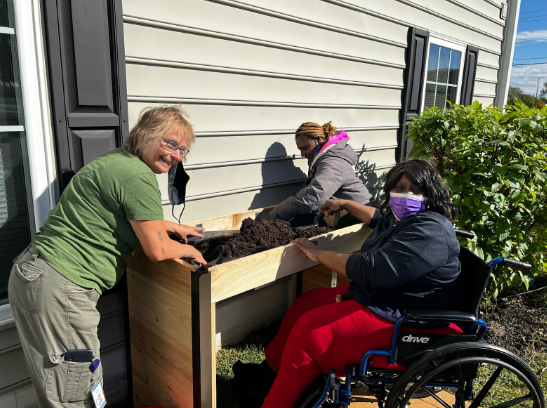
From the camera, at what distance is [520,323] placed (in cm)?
363

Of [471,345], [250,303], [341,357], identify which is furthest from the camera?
[250,303]

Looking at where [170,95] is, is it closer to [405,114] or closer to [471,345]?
[471,345]

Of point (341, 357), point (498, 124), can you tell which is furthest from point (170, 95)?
point (498, 124)

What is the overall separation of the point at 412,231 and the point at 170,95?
1.68 m

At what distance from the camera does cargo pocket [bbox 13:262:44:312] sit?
171 cm

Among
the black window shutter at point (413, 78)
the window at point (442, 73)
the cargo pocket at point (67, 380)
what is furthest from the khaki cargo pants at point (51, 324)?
the window at point (442, 73)

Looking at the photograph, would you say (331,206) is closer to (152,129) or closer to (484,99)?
(152,129)

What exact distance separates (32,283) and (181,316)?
2.16ft

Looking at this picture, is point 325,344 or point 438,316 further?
point 325,344

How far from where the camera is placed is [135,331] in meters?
2.41

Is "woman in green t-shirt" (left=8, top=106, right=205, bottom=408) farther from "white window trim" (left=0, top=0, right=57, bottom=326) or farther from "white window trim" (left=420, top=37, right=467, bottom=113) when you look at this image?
"white window trim" (left=420, top=37, right=467, bottom=113)

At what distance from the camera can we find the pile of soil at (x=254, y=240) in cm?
225

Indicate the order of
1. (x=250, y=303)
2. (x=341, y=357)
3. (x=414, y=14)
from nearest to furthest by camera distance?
1. (x=341, y=357)
2. (x=250, y=303)
3. (x=414, y=14)

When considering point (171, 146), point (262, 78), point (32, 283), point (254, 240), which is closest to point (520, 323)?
point (254, 240)
